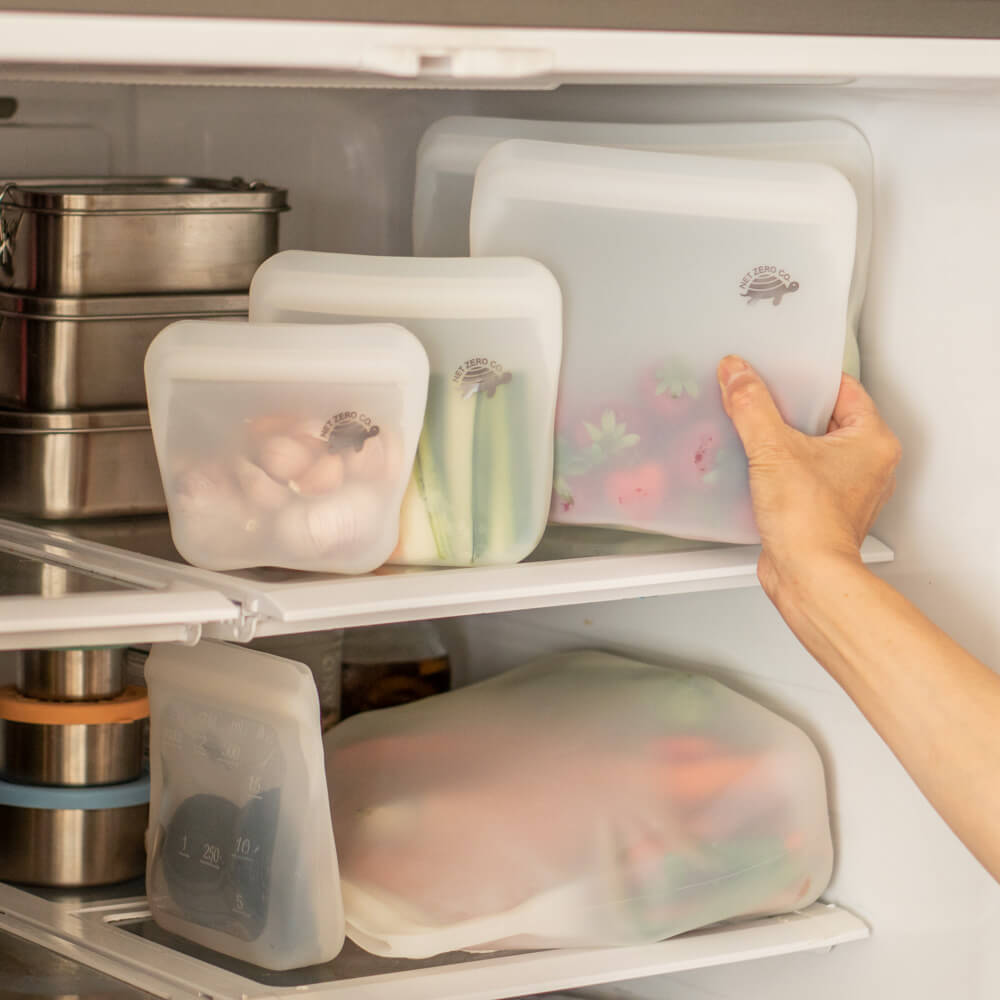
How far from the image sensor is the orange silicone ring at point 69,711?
4.75 ft

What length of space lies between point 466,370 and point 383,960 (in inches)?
20.3

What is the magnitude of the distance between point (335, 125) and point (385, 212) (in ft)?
0.38

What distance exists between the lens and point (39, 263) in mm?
1425

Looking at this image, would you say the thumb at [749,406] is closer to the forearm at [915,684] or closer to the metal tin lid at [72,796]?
the forearm at [915,684]

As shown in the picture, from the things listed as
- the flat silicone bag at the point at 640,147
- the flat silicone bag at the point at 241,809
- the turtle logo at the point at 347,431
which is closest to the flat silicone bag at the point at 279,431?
the turtle logo at the point at 347,431

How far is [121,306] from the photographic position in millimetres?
1431

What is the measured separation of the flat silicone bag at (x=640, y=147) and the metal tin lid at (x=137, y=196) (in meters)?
0.15

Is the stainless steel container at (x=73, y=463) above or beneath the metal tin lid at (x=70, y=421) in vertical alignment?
beneath

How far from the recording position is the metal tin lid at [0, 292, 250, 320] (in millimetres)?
1414

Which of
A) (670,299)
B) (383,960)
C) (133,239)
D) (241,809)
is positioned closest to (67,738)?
(241,809)

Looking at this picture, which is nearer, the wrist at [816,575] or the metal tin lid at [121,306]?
the wrist at [816,575]

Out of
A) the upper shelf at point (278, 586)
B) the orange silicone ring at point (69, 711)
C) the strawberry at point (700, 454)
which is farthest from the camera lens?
the orange silicone ring at point (69, 711)

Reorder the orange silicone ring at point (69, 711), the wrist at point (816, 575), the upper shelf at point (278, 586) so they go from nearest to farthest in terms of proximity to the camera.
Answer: the upper shelf at point (278, 586)
the wrist at point (816, 575)
the orange silicone ring at point (69, 711)

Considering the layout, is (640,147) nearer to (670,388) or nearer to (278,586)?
(670,388)
